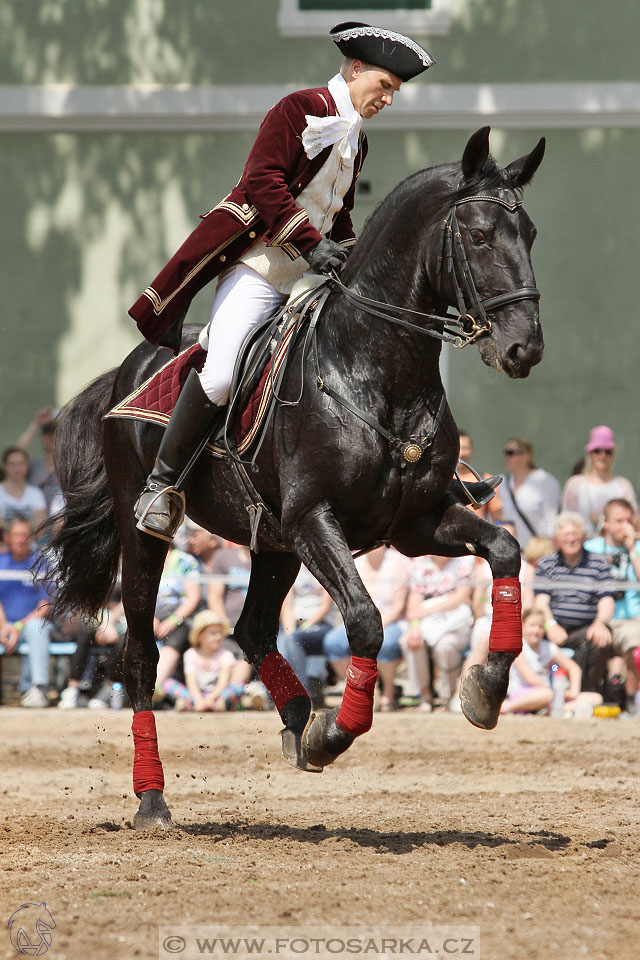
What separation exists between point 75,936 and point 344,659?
5.97 meters

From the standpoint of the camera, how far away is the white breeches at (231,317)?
5.37m

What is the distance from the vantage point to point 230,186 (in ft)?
43.5

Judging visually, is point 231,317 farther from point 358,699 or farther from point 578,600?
point 578,600

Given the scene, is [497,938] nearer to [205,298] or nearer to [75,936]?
[75,936]

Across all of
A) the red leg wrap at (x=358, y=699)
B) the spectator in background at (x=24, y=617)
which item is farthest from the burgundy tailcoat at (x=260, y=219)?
the spectator in background at (x=24, y=617)

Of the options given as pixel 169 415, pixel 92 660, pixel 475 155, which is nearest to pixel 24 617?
pixel 92 660

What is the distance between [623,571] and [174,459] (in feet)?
16.2

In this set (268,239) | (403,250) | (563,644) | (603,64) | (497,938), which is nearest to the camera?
(497,938)

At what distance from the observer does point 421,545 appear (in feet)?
17.1

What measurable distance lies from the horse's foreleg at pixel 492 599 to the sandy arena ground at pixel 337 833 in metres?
0.58

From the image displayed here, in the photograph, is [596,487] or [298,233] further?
[596,487]

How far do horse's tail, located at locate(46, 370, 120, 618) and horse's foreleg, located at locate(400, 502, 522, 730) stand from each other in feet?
7.20

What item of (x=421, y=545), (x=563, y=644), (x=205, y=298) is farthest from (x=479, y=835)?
(x=205, y=298)

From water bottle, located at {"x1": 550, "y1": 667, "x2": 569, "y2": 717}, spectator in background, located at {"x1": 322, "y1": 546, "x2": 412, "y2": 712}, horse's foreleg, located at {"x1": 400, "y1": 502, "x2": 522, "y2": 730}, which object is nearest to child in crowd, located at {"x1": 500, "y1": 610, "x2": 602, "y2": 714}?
water bottle, located at {"x1": 550, "y1": 667, "x2": 569, "y2": 717}
